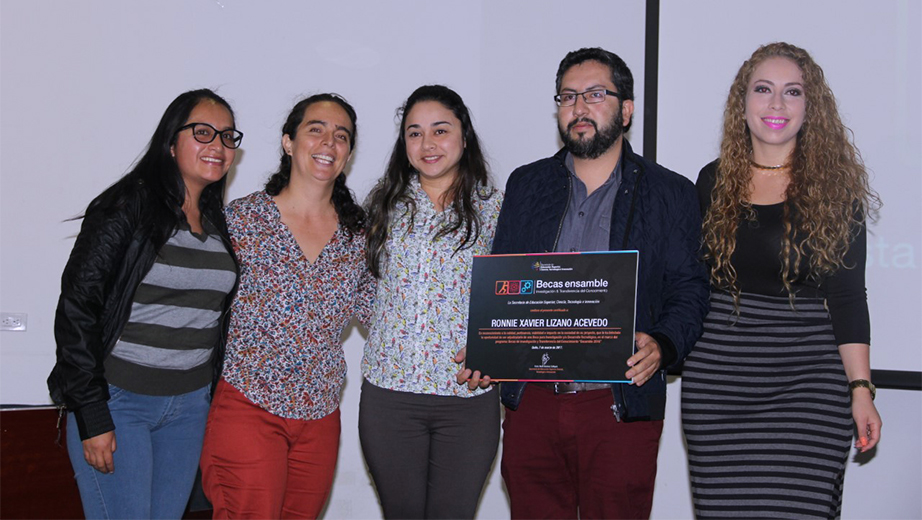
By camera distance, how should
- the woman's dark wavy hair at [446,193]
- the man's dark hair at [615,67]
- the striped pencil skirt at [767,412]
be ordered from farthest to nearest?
the woman's dark wavy hair at [446,193] → the man's dark hair at [615,67] → the striped pencil skirt at [767,412]

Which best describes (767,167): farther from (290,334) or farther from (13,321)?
(13,321)

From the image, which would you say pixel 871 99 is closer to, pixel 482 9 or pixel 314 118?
pixel 482 9

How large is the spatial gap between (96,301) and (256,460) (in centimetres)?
70

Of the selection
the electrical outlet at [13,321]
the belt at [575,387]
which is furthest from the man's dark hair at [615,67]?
the electrical outlet at [13,321]

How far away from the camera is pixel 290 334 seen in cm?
254

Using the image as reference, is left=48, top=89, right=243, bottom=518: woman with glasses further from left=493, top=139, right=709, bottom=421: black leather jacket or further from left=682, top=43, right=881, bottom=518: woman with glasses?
left=682, top=43, right=881, bottom=518: woman with glasses

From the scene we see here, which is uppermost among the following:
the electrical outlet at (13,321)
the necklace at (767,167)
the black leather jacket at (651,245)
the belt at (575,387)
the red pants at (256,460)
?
the necklace at (767,167)

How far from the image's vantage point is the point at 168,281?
2.42m

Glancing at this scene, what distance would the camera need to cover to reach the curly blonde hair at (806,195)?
96.0 inches

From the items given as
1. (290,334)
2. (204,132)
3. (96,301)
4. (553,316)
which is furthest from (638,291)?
(96,301)

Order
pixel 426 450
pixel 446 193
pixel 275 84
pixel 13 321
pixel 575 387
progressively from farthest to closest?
pixel 275 84 < pixel 13 321 < pixel 446 193 < pixel 426 450 < pixel 575 387

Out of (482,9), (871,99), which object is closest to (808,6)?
(871,99)

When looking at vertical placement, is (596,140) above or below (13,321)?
above

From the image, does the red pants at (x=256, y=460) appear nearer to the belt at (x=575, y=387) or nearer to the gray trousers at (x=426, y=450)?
the gray trousers at (x=426, y=450)
